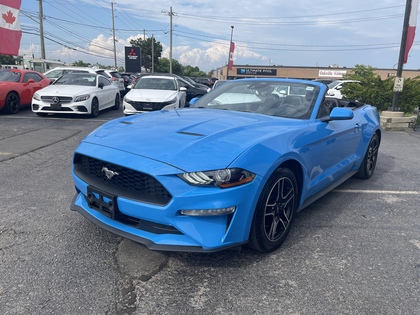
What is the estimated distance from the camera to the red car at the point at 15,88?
1081 centimetres

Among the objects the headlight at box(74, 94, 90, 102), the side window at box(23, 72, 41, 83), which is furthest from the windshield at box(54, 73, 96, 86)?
the side window at box(23, 72, 41, 83)

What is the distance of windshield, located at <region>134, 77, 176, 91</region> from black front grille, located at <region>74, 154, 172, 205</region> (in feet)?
29.2

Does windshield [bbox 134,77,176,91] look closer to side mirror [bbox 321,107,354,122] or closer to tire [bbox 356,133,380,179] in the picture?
tire [bbox 356,133,380,179]

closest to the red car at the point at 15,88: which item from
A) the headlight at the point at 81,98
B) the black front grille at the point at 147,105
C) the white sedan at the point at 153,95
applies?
the headlight at the point at 81,98

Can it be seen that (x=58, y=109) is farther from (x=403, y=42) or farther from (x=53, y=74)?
(x=403, y=42)

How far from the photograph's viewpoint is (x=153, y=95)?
10.6m

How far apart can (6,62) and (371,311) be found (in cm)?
9620

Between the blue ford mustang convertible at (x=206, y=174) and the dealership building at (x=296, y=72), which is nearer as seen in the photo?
the blue ford mustang convertible at (x=206, y=174)

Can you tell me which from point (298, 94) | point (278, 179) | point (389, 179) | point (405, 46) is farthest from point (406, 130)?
point (278, 179)

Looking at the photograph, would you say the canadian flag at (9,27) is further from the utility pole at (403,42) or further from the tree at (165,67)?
the tree at (165,67)

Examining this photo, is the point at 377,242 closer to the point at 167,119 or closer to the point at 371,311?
the point at 371,311

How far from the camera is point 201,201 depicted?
2.38m

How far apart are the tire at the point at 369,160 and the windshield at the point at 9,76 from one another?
35.7ft

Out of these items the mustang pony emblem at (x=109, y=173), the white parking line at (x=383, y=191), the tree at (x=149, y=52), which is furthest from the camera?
the tree at (x=149, y=52)
